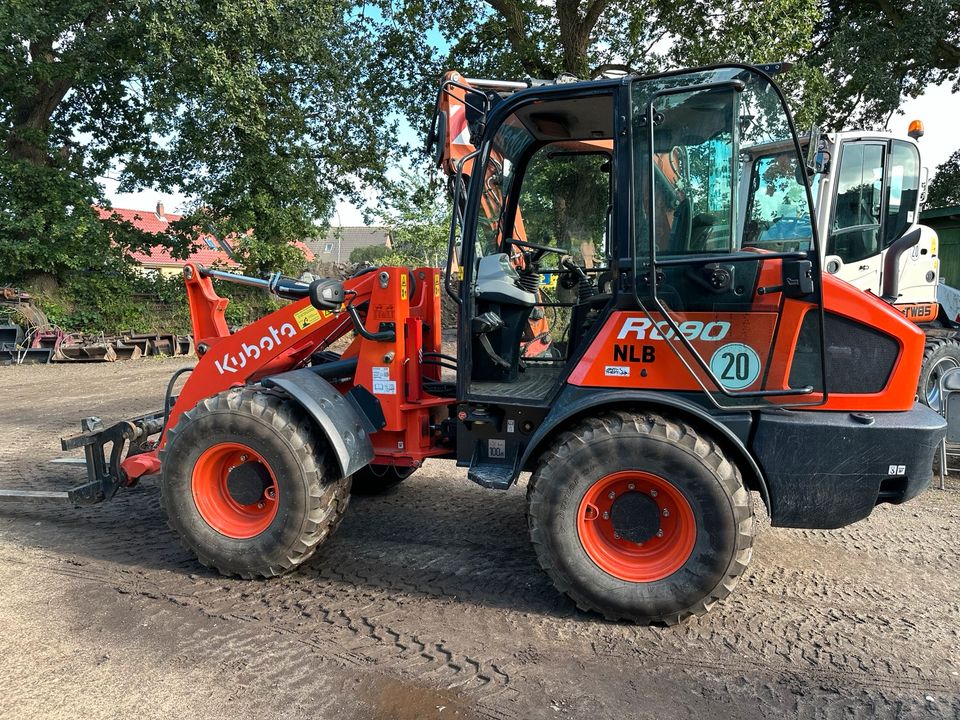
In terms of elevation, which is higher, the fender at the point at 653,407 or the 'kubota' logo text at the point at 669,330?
the 'kubota' logo text at the point at 669,330

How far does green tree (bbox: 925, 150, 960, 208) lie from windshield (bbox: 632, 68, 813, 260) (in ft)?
54.4

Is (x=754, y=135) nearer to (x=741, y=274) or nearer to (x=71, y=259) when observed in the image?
(x=741, y=274)

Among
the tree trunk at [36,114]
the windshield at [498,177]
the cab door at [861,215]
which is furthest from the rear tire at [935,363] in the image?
the tree trunk at [36,114]

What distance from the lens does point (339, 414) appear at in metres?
3.84

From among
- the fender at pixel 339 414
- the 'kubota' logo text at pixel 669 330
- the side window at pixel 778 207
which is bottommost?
the fender at pixel 339 414

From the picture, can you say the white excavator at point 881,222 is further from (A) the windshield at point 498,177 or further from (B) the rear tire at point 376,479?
(B) the rear tire at point 376,479

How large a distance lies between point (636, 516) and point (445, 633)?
1.09m

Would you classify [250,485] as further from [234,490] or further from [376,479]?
[376,479]

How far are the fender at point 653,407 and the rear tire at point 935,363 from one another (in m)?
4.48

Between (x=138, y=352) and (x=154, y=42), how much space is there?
6244 millimetres

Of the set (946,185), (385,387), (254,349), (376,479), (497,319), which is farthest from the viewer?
(946,185)

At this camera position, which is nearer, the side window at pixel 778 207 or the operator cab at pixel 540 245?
the side window at pixel 778 207

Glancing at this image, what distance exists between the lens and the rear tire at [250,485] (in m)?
3.74

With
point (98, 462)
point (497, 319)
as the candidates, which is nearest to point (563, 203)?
point (497, 319)
